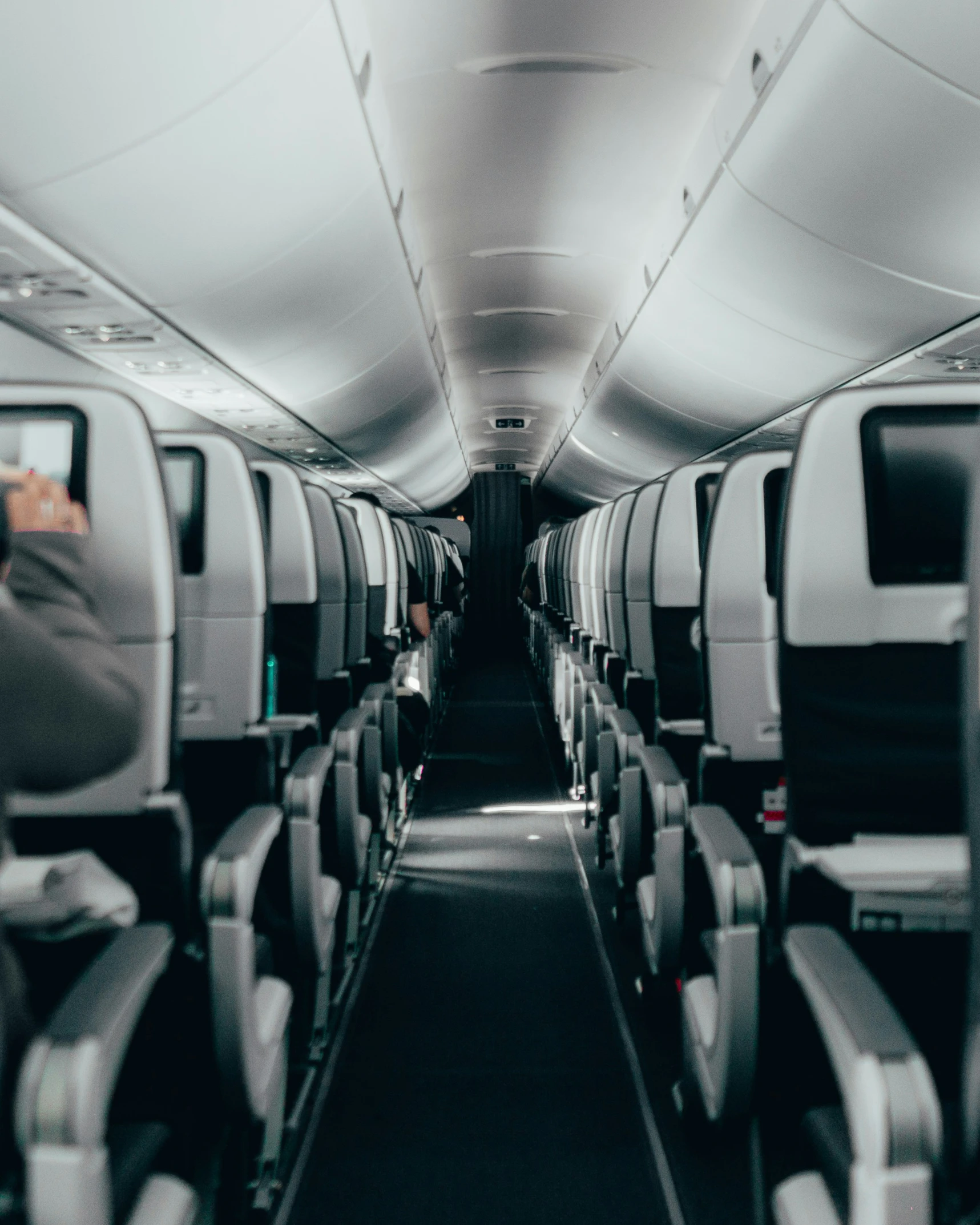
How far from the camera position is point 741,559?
2.34m

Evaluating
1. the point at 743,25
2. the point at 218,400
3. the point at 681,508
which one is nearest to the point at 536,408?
the point at 218,400

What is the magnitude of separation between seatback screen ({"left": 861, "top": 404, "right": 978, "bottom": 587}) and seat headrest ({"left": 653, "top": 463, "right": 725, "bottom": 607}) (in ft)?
4.61

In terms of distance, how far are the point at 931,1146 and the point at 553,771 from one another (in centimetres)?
561

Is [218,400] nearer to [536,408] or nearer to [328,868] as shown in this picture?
[328,868]

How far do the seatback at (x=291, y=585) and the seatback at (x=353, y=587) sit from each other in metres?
0.71

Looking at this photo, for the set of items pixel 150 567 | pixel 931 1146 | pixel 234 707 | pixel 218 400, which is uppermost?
pixel 218 400

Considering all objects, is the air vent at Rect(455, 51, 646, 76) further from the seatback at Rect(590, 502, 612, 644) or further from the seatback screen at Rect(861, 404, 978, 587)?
the seatback screen at Rect(861, 404, 978, 587)

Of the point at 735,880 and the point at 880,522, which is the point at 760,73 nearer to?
the point at 880,522

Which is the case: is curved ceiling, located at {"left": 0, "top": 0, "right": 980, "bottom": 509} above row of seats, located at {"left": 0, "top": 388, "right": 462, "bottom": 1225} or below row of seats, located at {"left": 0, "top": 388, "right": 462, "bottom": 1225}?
above

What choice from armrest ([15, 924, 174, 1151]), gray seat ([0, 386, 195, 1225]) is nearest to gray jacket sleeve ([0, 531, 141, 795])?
gray seat ([0, 386, 195, 1225])

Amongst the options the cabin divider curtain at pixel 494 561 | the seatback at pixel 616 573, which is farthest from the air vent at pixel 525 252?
the cabin divider curtain at pixel 494 561

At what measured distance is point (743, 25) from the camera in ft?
12.8

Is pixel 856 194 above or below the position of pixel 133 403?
above

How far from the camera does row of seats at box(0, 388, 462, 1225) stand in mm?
1320
